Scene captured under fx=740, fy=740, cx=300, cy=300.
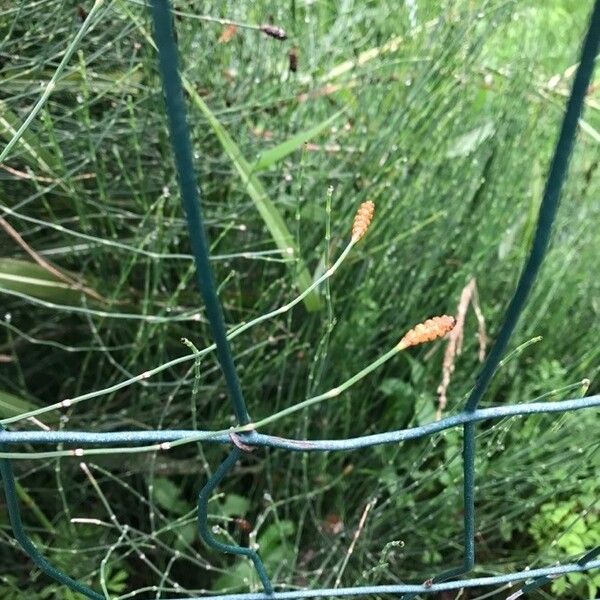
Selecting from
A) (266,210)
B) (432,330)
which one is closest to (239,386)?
(432,330)

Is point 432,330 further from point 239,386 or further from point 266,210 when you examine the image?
point 266,210

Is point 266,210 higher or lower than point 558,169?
lower

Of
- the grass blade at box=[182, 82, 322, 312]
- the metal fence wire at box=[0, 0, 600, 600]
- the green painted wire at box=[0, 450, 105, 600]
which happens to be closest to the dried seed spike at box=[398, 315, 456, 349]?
the metal fence wire at box=[0, 0, 600, 600]

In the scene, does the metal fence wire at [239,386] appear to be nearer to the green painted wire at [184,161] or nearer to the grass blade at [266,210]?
the green painted wire at [184,161]

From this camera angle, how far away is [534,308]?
924mm

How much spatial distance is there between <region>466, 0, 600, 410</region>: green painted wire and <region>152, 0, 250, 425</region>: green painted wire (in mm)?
122

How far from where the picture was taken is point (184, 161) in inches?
9.5

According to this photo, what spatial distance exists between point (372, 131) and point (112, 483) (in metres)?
0.53

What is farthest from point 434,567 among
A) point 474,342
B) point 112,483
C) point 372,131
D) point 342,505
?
point 372,131

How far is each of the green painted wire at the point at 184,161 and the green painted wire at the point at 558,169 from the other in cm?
12

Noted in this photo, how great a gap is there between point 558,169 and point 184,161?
0.14 metres

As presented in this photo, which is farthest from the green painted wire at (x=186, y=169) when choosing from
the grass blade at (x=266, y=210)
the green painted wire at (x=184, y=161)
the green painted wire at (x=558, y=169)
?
the grass blade at (x=266, y=210)

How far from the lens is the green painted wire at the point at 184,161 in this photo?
0.22 m

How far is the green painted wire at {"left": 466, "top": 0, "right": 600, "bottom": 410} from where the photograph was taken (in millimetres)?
244
